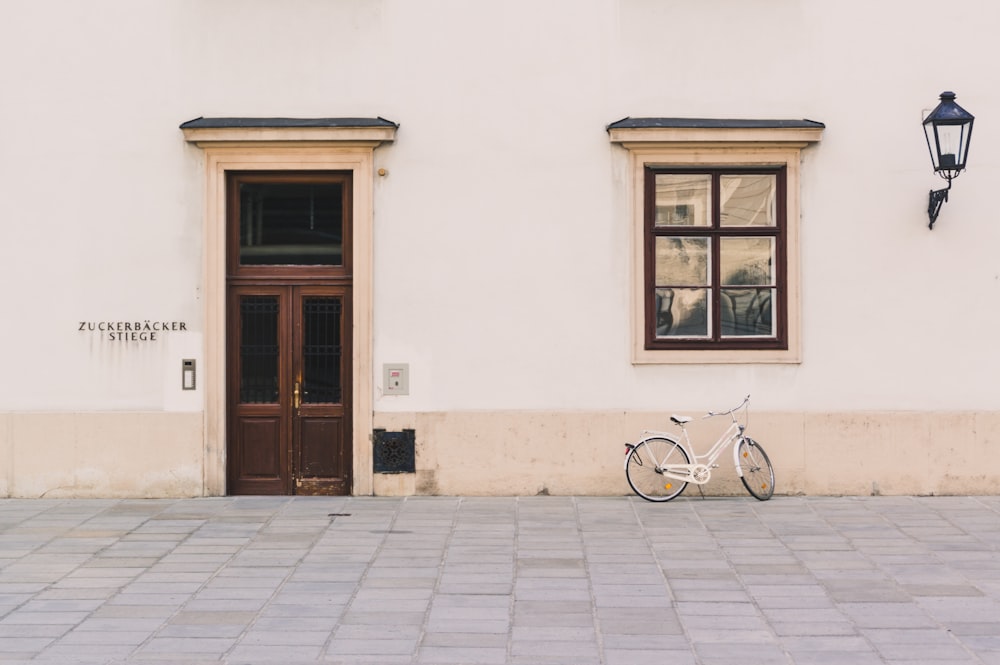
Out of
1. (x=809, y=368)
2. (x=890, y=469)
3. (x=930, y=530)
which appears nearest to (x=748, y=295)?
(x=809, y=368)

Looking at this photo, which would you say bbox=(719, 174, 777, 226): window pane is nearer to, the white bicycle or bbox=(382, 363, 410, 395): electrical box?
the white bicycle

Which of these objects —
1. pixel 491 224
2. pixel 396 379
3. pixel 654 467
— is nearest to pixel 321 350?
pixel 396 379

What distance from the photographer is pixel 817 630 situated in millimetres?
6551

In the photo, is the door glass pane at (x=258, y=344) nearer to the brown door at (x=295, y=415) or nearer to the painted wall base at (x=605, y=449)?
the brown door at (x=295, y=415)

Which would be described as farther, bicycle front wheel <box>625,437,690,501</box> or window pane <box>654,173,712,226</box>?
window pane <box>654,173,712,226</box>

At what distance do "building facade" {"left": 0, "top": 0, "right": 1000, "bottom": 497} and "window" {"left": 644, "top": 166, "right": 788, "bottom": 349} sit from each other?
17 cm

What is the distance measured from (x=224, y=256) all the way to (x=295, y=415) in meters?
1.68

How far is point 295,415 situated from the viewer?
11.1 metres

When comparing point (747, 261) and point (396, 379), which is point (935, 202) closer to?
point (747, 261)

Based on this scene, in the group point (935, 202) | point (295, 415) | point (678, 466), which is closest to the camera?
point (678, 466)

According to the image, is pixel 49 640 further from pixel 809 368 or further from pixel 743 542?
pixel 809 368

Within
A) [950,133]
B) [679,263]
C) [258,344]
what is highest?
[950,133]

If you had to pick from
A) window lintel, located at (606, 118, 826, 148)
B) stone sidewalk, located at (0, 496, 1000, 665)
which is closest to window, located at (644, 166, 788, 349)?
window lintel, located at (606, 118, 826, 148)

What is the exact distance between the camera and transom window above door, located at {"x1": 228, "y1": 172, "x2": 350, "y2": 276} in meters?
11.2
